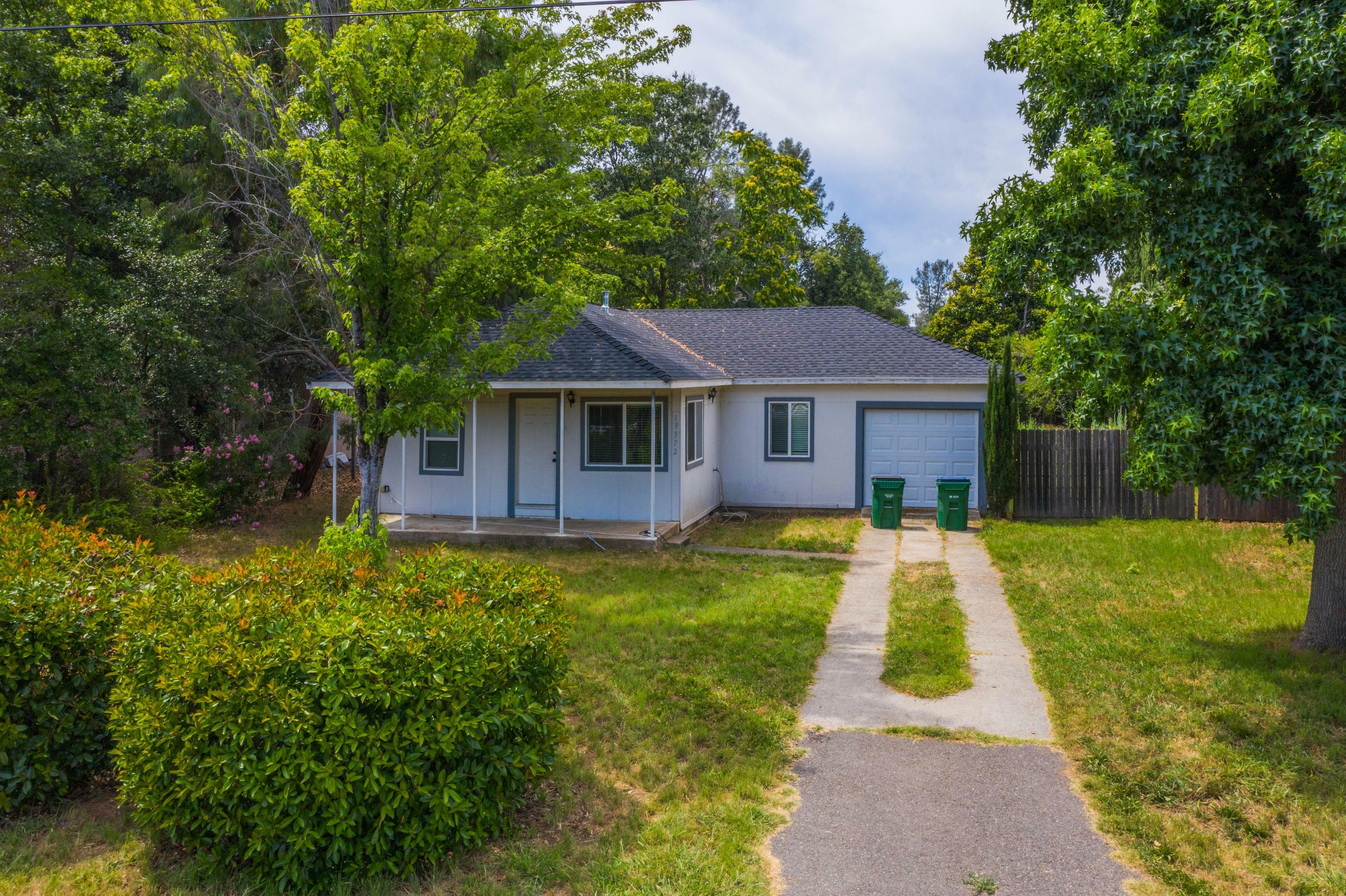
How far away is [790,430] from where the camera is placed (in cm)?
1658

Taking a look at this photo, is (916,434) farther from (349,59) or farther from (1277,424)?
(349,59)

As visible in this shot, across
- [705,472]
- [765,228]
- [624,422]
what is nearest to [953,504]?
[705,472]

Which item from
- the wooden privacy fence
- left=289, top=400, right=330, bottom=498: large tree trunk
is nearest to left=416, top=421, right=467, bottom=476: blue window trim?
left=289, top=400, right=330, bottom=498: large tree trunk

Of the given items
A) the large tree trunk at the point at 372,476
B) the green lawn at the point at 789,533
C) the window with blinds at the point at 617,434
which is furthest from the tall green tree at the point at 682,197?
the large tree trunk at the point at 372,476

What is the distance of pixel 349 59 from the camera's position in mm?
7461

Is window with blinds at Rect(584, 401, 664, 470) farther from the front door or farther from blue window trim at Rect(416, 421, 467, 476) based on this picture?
blue window trim at Rect(416, 421, 467, 476)

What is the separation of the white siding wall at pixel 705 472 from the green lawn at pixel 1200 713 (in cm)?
507

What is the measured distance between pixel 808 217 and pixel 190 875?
29.5 meters

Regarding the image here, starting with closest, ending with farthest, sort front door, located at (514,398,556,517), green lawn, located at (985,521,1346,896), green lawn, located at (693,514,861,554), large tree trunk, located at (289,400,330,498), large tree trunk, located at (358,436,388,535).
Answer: green lawn, located at (985,521,1346,896), large tree trunk, located at (358,436,388,535), green lawn, located at (693,514,861,554), front door, located at (514,398,556,517), large tree trunk, located at (289,400,330,498)

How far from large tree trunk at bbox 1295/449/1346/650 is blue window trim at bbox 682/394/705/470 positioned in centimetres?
838

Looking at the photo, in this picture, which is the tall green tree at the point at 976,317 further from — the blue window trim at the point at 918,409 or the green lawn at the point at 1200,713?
the green lawn at the point at 1200,713

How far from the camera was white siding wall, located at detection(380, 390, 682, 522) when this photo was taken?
13.6 metres

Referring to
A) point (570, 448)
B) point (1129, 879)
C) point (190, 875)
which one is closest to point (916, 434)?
point (570, 448)

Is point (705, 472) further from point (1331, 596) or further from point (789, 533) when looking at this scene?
point (1331, 596)
